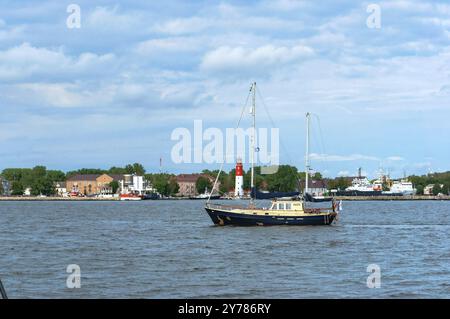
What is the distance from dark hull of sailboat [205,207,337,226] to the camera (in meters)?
64.8

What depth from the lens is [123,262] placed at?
38.9 m

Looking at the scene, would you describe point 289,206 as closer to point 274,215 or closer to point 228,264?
point 274,215

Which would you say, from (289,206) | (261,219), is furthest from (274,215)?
(289,206)

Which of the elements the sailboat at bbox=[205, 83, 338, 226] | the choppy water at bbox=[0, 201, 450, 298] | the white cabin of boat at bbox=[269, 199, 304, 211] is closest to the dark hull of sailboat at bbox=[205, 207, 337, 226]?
the sailboat at bbox=[205, 83, 338, 226]

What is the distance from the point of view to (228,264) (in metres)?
38.1

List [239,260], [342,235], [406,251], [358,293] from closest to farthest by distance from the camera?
[358,293], [239,260], [406,251], [342,235]

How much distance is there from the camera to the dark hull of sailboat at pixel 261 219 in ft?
212

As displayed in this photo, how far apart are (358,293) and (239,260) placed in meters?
14.0

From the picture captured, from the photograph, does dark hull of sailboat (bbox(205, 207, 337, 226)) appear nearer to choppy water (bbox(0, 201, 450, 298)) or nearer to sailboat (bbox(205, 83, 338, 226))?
sailboat (bbox(205, 83, 338, 226))

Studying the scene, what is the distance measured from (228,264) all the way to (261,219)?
27.0m
